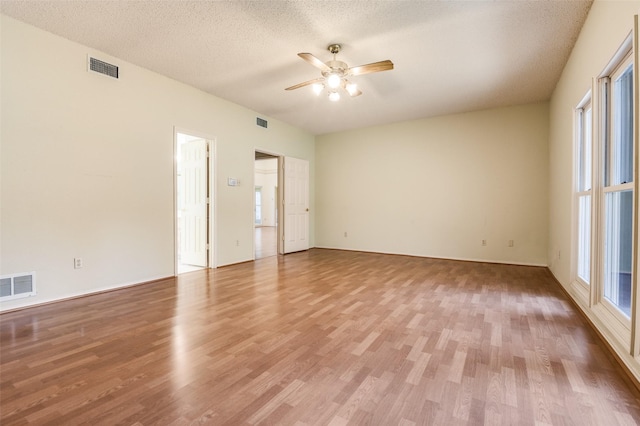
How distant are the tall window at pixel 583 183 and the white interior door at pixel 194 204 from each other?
5178 mm

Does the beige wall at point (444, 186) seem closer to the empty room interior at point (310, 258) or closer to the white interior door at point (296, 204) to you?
the empty room interior at point (310, 258)

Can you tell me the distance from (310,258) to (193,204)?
249 centimetres

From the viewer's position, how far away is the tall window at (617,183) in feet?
7.68

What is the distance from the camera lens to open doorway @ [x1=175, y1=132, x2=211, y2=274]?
5.11 meters

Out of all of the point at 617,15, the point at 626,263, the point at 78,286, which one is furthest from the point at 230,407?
the point at 617,15

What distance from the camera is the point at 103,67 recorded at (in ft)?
11.9

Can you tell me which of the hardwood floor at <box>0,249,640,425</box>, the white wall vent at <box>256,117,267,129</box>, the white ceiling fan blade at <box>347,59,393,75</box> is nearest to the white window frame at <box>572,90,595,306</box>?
the hardwood floor at <box>0,249,640,425</box>

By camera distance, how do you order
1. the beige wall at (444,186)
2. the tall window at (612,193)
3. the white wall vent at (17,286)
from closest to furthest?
1. the tall window at (612,193)
2. the white wall vent at (17,286)
3. the beige wall at (444,186)

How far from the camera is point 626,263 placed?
2.52 metres

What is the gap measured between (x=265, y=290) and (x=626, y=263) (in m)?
3.56

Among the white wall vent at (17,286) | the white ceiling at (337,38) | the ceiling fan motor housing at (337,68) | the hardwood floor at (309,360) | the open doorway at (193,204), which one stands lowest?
the hardwood floor at (309,360)

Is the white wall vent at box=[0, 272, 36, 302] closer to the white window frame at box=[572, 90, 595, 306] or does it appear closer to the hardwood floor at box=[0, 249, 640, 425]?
the hardwood floor at box=[0, 249, 640, 425]

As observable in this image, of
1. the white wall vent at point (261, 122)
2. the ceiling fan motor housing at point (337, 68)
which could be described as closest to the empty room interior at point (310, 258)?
the ceiling fan motor housing at point (337, 68)

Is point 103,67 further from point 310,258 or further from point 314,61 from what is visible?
point 310,258
